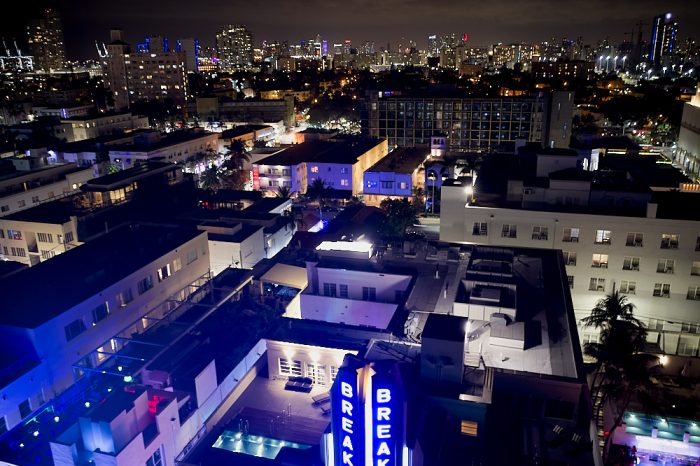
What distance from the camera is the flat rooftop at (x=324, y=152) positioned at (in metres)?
74.4

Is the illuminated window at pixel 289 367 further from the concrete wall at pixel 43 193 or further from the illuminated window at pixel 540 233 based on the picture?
the concrete wall at pixel 43 193

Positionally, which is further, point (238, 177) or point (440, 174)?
point (238, 177)

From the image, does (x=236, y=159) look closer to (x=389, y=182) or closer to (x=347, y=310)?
(x=389, y=182)

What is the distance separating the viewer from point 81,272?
35.2 metres

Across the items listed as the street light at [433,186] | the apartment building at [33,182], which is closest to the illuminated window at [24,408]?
the apartment building at [33,182]

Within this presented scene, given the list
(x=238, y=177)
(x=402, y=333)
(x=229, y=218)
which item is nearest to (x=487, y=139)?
(x=238, y=177)

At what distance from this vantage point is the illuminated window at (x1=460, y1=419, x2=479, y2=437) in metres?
17.6

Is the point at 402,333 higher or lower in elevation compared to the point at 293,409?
higher

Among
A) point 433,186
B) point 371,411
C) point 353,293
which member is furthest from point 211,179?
point 371,411

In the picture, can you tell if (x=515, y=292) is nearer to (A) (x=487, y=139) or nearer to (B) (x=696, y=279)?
(B) (x=696, y=279)

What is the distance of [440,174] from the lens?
70.4 metres

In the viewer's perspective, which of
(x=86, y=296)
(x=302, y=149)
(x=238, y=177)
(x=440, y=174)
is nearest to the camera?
(x=86, y=296)

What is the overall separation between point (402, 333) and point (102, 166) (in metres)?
67.4

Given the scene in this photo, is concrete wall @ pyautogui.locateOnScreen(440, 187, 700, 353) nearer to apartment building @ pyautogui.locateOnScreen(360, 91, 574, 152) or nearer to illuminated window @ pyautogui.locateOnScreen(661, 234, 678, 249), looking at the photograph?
illuminated window @ pyautogui.locateOnScreen(661, 234, 678, 249)
